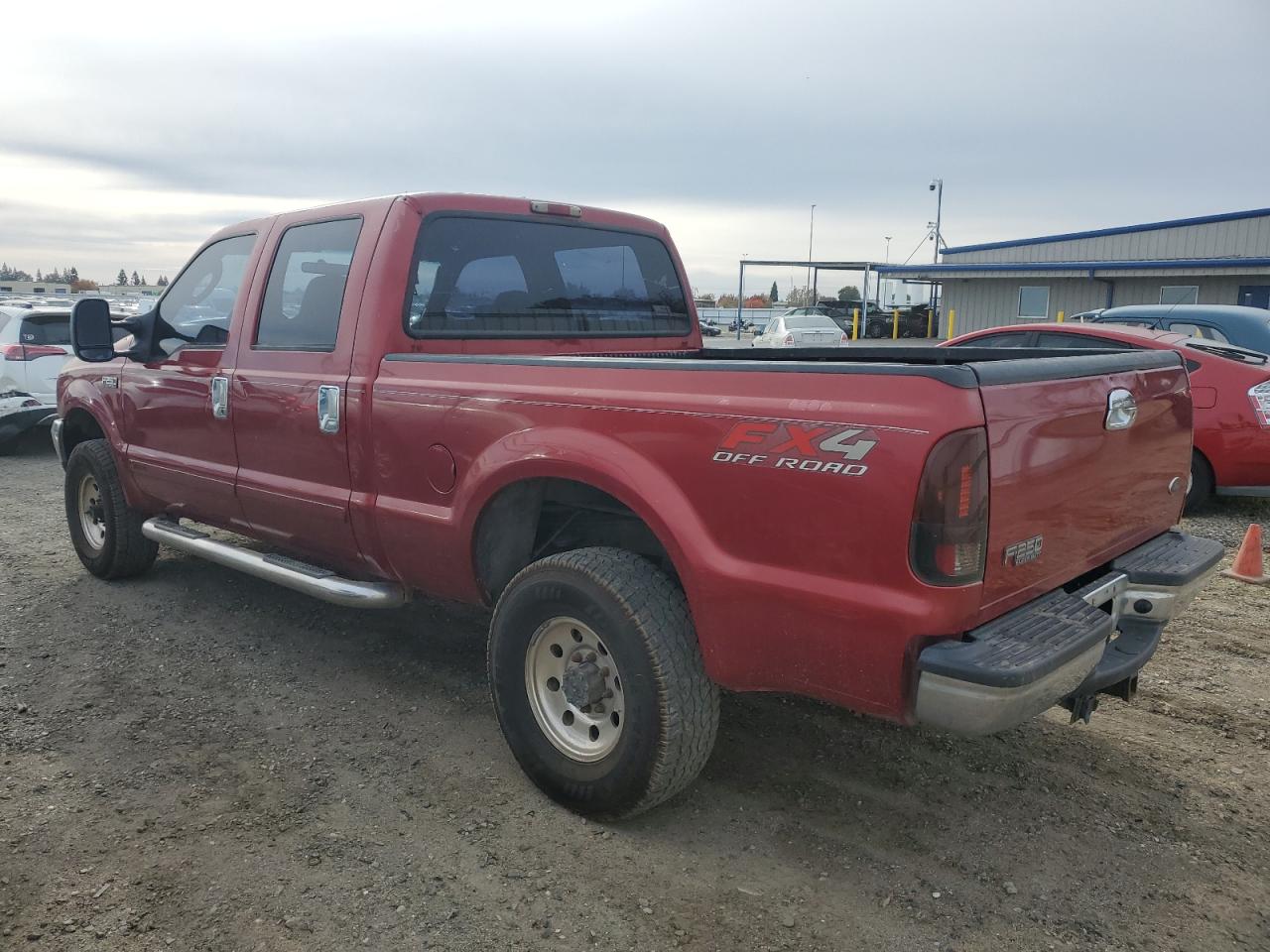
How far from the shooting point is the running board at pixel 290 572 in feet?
12.8

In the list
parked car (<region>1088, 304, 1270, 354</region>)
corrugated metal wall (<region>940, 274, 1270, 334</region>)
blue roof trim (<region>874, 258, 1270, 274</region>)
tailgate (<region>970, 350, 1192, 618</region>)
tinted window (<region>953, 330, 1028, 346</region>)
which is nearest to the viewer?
tailgate (<region>970, 350, 1192, 618</region>)

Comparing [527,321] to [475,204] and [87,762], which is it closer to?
[475,204]

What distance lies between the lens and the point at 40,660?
179 inches

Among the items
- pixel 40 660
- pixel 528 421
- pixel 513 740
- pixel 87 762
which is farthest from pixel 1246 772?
pixel 40 660

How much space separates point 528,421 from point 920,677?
1485mm

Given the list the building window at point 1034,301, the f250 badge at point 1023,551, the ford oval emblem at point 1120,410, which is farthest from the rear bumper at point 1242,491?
the building window at point 1034,301

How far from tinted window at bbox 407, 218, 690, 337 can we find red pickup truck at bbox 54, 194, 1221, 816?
0.05 feet

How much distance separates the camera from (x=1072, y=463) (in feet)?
9.00

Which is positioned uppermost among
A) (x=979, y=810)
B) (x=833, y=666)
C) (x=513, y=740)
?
(x=833, y=666)

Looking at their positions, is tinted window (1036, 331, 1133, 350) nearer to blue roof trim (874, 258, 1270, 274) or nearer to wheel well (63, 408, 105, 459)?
wheel well (63, 408, 105, 459)

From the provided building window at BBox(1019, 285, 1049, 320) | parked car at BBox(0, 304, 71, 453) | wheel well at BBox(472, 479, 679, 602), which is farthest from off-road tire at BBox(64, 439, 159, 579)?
building window at BBox(1019, 285, 1049, 320)

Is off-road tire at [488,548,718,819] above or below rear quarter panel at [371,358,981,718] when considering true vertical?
below

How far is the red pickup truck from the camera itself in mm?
2430

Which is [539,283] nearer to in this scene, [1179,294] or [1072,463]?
[1072,463]
